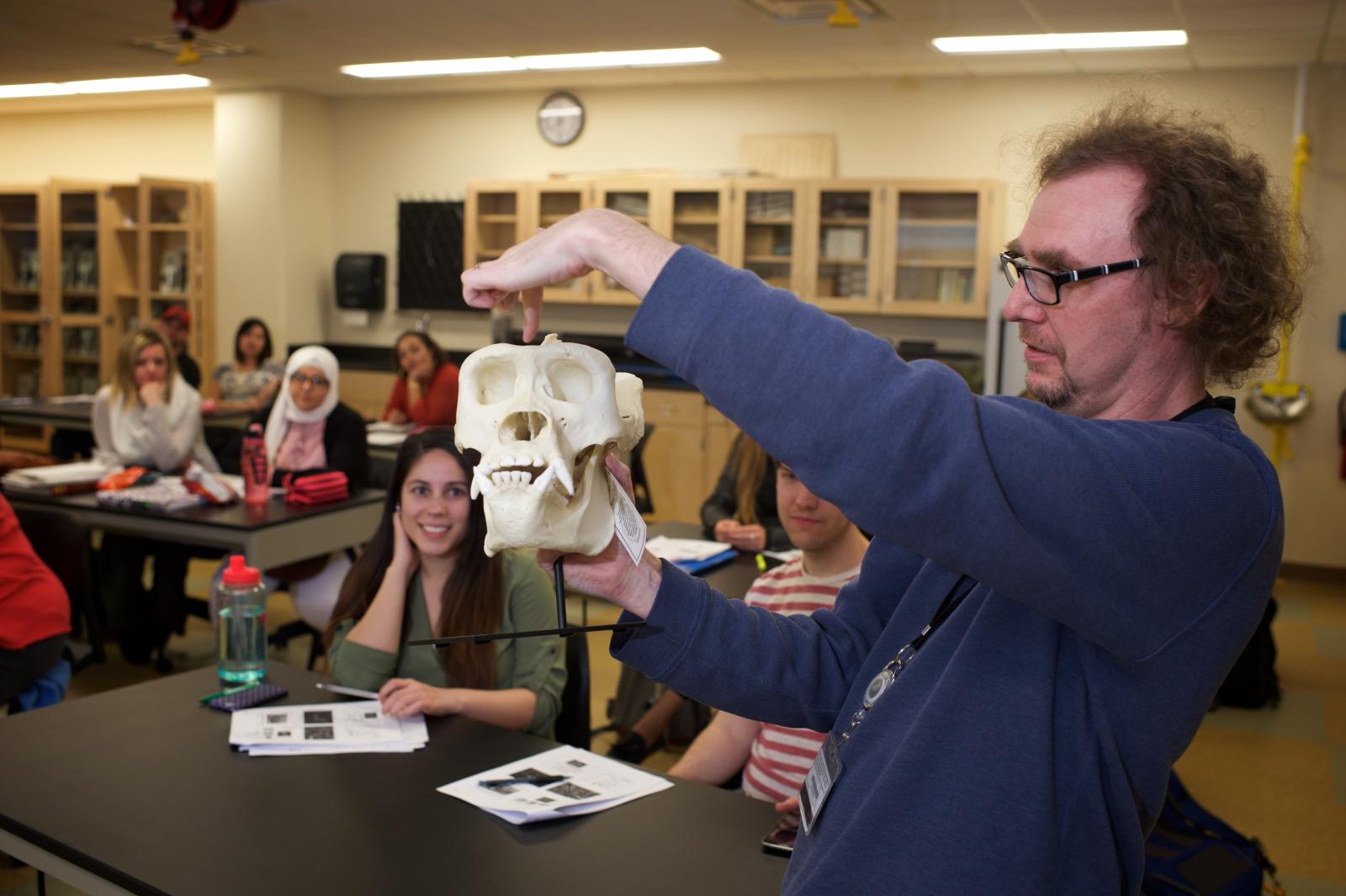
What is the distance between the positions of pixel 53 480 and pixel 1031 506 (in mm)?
4576

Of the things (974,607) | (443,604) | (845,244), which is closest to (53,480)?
(443,604)

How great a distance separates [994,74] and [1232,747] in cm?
457

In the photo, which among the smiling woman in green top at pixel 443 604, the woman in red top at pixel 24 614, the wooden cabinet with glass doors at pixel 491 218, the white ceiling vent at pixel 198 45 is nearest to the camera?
the smiling woman in green top at pixel 443 604

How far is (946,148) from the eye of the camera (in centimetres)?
747

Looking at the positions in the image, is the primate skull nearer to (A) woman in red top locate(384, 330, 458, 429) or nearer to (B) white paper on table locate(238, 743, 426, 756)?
(B) white paper on table locate(238, 743, 426, 756)

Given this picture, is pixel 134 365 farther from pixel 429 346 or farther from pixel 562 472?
pixel 562 472

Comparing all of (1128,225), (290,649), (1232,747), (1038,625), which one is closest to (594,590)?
(1038,625)

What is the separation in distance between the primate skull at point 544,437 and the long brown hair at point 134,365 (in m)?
4.57

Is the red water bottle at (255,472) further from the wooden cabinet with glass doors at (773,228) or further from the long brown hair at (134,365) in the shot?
the wooden cabinet with glass doors at (773,228)

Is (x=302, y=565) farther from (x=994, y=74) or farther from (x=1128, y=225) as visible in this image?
(x=994, y=74)

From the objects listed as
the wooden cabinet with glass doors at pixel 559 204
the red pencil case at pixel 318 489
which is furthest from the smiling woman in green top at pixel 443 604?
the wooden cabinet with glass doors at pixel 559 204

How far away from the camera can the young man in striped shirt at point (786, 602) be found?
7.50 ft

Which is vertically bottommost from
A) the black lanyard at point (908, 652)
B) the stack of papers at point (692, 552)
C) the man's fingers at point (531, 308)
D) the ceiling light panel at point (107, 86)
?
the stack of papers at point (692, 552)

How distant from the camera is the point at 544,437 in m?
1.12
